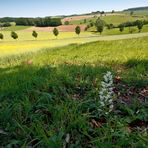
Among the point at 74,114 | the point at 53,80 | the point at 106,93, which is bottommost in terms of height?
the point at 53,80

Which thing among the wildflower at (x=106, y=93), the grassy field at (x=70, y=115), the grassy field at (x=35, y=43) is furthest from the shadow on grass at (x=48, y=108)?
the grassy field at (x=35, y=43)

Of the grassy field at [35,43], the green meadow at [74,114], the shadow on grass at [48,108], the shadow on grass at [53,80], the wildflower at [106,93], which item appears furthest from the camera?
the grassy field at [35,43]

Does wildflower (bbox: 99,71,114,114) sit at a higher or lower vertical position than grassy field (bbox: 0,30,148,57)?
higher

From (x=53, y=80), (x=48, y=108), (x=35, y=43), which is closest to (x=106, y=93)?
(x=48, y=108)

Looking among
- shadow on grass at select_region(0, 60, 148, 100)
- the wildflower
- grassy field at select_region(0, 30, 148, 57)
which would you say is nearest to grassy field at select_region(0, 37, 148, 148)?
shadow on grass at select_region(0, 60, 148, 100)

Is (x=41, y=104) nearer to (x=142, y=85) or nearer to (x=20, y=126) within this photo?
(x=20, y=126)

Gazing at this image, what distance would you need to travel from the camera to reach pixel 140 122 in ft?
14.3

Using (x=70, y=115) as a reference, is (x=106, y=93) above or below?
above

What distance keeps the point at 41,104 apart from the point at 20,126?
0.89m

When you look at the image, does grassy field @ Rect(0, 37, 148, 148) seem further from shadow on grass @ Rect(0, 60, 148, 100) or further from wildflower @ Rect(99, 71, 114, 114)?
wildflower @ Rect(99, 71, 114, 114)

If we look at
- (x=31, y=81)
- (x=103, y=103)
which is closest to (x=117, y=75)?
(x=31, y=81)

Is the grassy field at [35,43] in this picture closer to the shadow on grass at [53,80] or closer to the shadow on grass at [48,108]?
the shadow on grass at [53,80]

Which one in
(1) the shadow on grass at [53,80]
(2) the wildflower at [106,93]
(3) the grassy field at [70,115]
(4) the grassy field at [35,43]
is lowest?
(4) the grassy field at [35,43]

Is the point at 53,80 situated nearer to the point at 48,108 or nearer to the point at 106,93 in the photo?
the point at 48,108
